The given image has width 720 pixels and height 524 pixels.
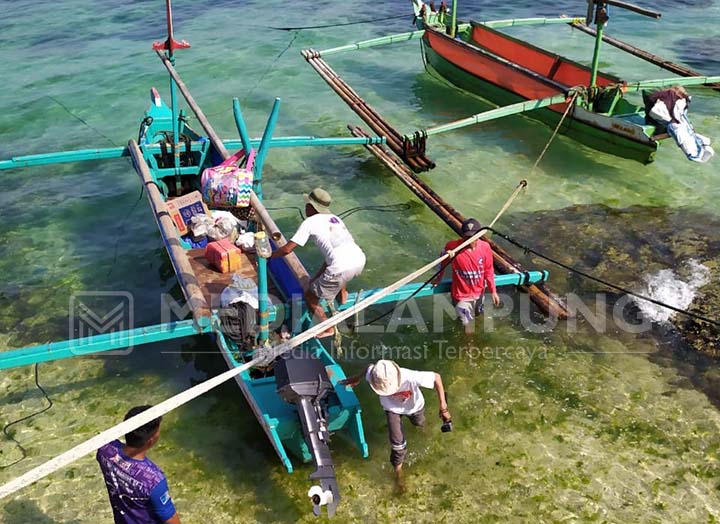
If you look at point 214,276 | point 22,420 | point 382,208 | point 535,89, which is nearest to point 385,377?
point 214,276

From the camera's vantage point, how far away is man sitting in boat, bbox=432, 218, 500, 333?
7.48 m

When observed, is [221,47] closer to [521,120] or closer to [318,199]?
[521,120]

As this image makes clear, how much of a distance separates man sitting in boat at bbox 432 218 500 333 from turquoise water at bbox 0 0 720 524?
1031 mm

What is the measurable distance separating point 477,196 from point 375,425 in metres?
6.65

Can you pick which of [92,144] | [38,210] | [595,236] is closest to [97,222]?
[38,210]

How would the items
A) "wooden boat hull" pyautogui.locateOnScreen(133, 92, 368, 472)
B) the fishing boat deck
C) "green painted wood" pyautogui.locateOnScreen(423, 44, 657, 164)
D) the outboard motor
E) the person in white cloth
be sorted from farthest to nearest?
"green painted wood" pyautogui.locateOnScreen(423, 44, 657, 164) → the fishing boat deck → "wooden boat hull" pyautogui.locateOnScreen(133, 92, 368, 472) → the person in white cloth → the outboard motor

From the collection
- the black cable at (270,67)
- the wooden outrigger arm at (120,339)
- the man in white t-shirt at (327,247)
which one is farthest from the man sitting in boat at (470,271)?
the black cable at (270,67)

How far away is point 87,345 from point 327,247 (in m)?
2.68

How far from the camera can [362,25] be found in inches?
982

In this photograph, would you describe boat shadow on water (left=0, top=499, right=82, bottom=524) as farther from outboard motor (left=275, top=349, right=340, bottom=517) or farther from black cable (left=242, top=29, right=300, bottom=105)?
black cable (left=242, top=29, right=300, bottom=105)

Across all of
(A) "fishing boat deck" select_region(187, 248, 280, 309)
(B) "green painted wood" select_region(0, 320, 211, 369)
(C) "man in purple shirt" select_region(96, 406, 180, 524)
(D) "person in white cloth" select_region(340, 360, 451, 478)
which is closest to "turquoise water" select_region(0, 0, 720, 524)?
(D) "person in white cloth" select_region(340, 360, 451, 478)

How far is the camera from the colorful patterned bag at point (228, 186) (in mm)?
8352

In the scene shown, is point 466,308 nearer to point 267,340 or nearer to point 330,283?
point 330,283

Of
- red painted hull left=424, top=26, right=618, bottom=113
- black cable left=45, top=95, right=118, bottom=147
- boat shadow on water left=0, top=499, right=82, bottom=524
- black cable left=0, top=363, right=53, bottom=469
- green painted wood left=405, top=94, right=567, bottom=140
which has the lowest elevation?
boat shadow on water left=0, top=499, right=82, bottom=524
